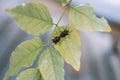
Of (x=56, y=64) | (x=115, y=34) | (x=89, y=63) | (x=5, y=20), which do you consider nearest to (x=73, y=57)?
(x=56, y=64)

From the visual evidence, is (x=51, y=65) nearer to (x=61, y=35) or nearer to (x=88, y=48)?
(x=61, y=35)

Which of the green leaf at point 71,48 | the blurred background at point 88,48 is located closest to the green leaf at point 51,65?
the green leaf at point 71,48

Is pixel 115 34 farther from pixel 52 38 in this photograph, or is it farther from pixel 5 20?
pixel 52 38

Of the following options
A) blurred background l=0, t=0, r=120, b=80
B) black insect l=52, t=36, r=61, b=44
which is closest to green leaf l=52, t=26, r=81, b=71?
black insect l=52, t=36, r=61, b=44

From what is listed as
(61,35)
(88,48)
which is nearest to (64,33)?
(61,35)

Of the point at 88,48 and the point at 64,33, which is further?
the point at 88,48

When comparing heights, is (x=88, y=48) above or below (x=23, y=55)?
below
